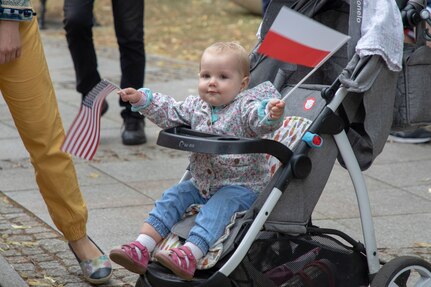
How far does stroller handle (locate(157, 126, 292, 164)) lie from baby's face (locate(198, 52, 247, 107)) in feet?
0.67

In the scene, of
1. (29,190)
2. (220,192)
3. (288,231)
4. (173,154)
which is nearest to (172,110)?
(220,192)

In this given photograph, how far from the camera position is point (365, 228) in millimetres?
4375

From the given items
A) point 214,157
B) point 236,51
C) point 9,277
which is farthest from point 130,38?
point 214,157

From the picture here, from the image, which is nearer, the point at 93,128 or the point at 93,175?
the point at 93,128

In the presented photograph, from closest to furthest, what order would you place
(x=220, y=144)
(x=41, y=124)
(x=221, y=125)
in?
(x=220, y=144) < (x=221, y=125) < (x=41, y=124)

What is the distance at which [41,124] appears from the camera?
4.74m

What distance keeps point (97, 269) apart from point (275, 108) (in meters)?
1.52

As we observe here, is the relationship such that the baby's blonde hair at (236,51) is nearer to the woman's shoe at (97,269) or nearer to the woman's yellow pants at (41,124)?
the woman's yellow pants at (41,124)

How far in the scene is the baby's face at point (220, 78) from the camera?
4250 mm

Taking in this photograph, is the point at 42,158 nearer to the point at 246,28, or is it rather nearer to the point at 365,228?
the point at 365,228

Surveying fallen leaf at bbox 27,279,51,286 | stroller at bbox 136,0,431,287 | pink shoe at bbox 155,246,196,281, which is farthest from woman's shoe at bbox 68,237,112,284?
pink shoe at bbox 155,246,196,281

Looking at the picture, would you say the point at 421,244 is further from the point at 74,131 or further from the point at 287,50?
the point at 74,131

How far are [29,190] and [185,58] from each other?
6571 millimetres

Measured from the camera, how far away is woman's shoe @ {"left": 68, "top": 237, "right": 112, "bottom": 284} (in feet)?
16.2
